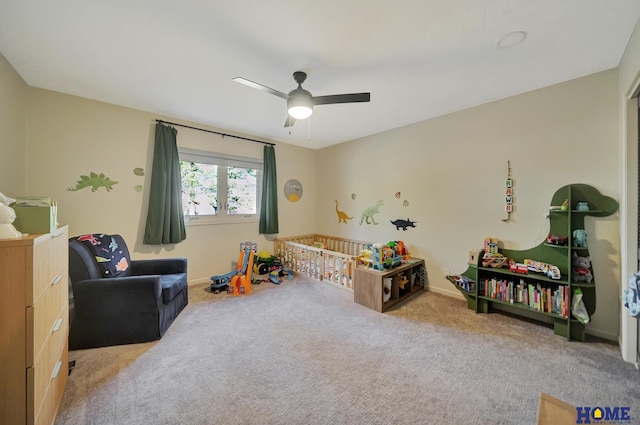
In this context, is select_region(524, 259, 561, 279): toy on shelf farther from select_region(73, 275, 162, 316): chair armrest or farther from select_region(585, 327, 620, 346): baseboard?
select_region(73, 275, 162, 316): chair armrest

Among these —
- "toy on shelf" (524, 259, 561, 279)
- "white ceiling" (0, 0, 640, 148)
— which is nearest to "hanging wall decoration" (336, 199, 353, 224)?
"white ceiling" (0, 0, 640, 148)

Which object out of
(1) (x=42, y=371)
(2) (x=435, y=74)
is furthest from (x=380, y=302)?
→ (1) (x=42, y=371)

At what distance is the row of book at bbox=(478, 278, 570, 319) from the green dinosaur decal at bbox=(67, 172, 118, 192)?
15.0ft

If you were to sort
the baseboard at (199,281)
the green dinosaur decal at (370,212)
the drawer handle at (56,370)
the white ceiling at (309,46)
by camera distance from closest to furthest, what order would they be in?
the drawer handle at (56,370), the white ceiling at (309,46), the baseboard at (199,281), the green dinosaur decal at (370,212)

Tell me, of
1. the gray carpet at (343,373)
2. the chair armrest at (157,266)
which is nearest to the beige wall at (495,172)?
the gray carpet at (343,373)

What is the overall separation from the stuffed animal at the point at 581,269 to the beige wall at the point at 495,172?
4.1 inches

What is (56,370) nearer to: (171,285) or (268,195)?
(171,285)

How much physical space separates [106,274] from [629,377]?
424 centimetres

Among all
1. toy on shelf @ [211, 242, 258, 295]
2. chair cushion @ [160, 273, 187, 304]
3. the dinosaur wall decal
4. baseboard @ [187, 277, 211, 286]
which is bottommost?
baseboard @ [187, 277, 211, 286]

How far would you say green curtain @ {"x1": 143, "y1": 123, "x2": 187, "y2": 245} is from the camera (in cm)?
305

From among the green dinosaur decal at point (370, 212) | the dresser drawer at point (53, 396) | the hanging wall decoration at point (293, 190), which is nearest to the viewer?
the dresser drawer at point (53, 396)

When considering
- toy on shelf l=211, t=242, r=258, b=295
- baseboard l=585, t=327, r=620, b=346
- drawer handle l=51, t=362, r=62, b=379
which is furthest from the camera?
toy on shelf l=211, t=242, r=258, b=295

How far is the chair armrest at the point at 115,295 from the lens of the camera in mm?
1917

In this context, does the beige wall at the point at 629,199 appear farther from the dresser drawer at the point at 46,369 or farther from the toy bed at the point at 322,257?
the dresser drawer at the point at 46,369
